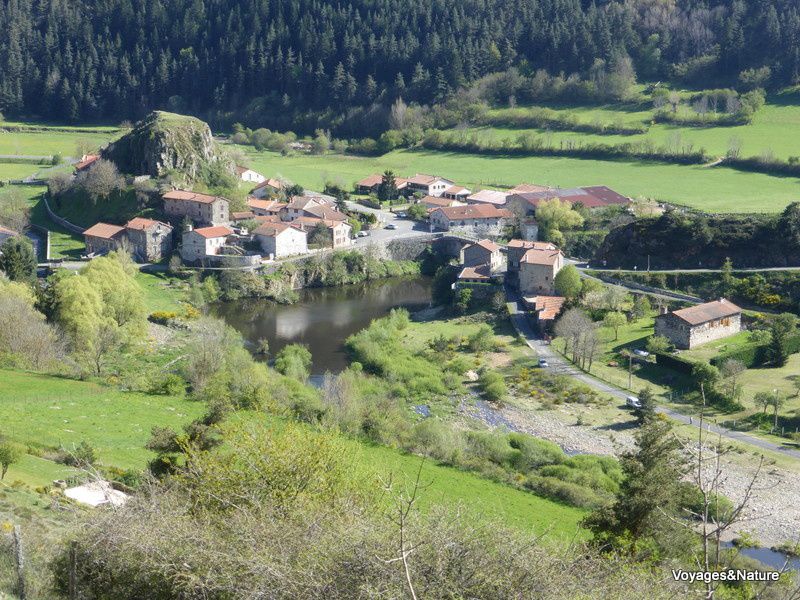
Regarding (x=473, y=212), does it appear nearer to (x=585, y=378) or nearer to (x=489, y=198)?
(x=489, y=198)

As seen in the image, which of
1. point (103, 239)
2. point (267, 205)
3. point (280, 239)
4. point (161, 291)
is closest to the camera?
point (161, 291)

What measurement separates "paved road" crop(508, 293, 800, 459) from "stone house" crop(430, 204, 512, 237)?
488 inches

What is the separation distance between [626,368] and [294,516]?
26018mm

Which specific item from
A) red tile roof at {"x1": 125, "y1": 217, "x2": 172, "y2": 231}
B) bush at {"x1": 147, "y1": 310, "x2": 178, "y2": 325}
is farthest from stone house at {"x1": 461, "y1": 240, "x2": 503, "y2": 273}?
red tile roof at {"x1": 125, "y1": 217, "x2": 172, "y2": 231}

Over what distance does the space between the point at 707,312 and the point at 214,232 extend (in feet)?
90.4

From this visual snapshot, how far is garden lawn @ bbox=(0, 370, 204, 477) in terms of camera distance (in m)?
23.2

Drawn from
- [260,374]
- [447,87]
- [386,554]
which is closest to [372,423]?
[260,374]

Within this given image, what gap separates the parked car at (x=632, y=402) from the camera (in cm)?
3386

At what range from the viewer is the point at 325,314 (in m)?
49.5

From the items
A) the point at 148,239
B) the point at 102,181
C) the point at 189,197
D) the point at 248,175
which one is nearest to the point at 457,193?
the point at 248,175

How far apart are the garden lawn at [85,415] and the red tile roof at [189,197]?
92.0 ft

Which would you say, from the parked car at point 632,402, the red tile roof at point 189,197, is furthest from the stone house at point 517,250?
the red tile roof at point 189,197

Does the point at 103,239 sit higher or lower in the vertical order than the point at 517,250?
lower

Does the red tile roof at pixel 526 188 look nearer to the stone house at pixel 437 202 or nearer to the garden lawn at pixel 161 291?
the stone house at pixel 437 202
